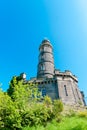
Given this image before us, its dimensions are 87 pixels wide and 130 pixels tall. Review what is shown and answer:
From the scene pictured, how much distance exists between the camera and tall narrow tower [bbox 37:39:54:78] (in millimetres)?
47656

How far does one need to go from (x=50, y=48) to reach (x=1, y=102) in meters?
31.5

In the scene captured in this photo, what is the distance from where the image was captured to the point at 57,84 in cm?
4203

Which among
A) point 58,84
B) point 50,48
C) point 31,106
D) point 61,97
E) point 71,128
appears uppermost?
point 50,48

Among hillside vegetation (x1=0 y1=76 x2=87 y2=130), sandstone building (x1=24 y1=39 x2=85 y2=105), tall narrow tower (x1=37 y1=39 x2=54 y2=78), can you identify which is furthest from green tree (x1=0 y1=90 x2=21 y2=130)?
tall narrow tower (x1=37 y1=39 x2=54 y2=78)

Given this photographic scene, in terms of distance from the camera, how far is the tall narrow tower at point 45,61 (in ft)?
156

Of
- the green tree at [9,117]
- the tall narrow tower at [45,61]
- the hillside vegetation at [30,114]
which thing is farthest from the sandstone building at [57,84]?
the green tree at [9,117]

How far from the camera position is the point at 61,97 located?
39.9 meters

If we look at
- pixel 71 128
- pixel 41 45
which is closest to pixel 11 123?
pixel 71 128

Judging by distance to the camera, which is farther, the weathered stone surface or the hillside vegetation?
the weathered stone surface

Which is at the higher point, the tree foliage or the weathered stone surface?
the weathered stone surface

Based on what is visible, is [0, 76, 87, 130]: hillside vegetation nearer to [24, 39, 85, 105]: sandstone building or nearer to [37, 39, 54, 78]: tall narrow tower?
[24, 39, 85, 105]: sandstone building

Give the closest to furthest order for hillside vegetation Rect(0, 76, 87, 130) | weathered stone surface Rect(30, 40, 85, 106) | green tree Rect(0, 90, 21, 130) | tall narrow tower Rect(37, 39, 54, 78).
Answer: green tree Rect(0, 90, 21, 130) < hillside vegetation Rect(0, 76, 87, 130) < weathered stone surface Rect(30, 40, 85, 106) < tall narrow tower Rect(37, 39, 54, 78)

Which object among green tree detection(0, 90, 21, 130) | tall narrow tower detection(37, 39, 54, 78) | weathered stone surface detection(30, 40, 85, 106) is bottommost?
green tree detection(0, 90, 21, 130)

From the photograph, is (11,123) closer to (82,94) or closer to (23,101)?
(23,101)
